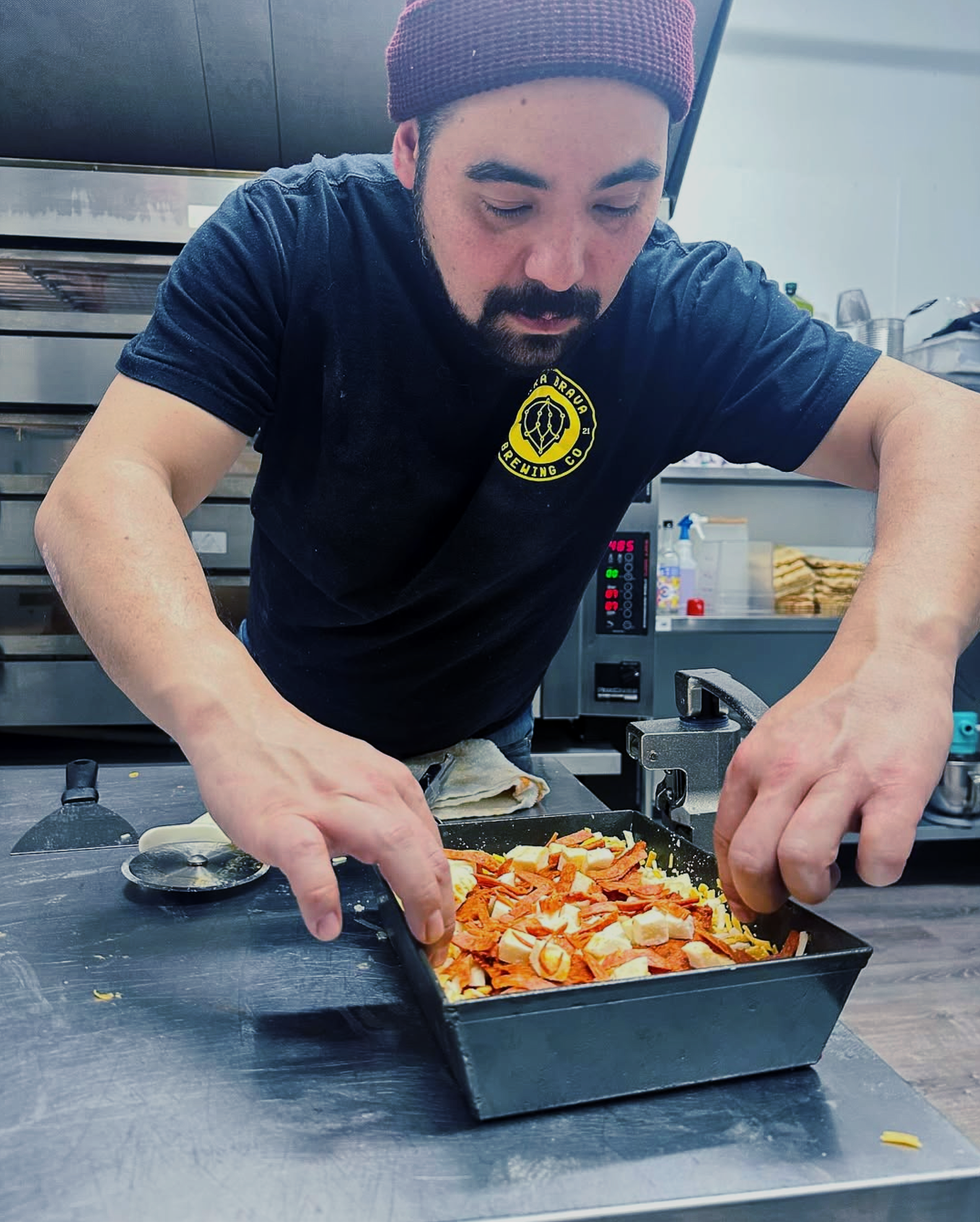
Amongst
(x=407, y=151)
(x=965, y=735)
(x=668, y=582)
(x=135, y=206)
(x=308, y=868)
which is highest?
(x=135, y=206)

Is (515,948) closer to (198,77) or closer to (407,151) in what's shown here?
(407,151)

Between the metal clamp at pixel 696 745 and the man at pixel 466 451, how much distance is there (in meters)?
0.17

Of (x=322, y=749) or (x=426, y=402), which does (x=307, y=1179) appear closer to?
(x=322, y=749)

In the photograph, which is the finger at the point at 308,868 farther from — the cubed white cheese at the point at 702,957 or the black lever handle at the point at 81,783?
the black lever handle at the point at 81,783

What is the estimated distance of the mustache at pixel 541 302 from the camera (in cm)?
97

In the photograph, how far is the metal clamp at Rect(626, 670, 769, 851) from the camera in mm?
936

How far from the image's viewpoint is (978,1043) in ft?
6.60

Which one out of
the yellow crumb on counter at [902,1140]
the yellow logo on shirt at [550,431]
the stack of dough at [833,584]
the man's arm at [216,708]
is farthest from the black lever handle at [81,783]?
the stack of dough at [833,584]

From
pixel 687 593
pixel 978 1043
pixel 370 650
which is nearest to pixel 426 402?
pixel 370 650

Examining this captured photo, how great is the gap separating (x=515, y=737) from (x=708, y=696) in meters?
0.64

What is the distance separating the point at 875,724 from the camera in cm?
72

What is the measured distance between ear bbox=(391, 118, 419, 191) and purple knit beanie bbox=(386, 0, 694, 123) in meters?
0.06

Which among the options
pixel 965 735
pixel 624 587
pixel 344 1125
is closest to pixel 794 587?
pixel 965 735

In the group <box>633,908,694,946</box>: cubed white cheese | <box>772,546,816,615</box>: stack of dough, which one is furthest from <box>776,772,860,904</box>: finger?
<box>772,546,816,615</box>: stack of dough
